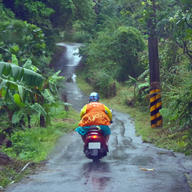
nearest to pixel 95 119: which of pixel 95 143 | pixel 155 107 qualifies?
pixel 95 143

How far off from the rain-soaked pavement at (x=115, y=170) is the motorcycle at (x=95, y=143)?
237mm

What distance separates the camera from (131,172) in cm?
804

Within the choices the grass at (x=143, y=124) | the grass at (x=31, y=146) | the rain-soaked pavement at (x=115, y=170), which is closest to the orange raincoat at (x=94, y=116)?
the rain-soaked pavement at (x=115, y=170)

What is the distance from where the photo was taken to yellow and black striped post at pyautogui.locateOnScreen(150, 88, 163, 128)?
1381cm

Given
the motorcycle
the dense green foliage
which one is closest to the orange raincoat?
the motorcycle

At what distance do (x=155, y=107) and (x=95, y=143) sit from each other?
5370 millimetres

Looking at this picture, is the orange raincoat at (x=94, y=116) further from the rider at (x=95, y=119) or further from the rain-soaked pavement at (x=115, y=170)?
the rain-soaked pavement at (x=115, y=170)

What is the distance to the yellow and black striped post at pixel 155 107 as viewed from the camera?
13812 mm

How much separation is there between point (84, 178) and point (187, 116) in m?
2.54

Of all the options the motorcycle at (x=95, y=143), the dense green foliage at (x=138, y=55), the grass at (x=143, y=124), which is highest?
the dense green foliage at (x=138, y=55)

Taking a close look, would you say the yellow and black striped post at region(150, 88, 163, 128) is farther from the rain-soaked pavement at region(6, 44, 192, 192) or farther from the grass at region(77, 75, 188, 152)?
the rain-soaked pavement at region(6, 44, 192, 192)

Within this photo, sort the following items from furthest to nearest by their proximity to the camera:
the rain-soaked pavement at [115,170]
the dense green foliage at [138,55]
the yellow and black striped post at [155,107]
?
the yellow and black striped post at [155,107] < the dense green foliage at [138,55] < the rain-soaked pavement at [115,170]

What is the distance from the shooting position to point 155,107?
13.9 metres

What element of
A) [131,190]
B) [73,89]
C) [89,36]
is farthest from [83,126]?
[89,36]
